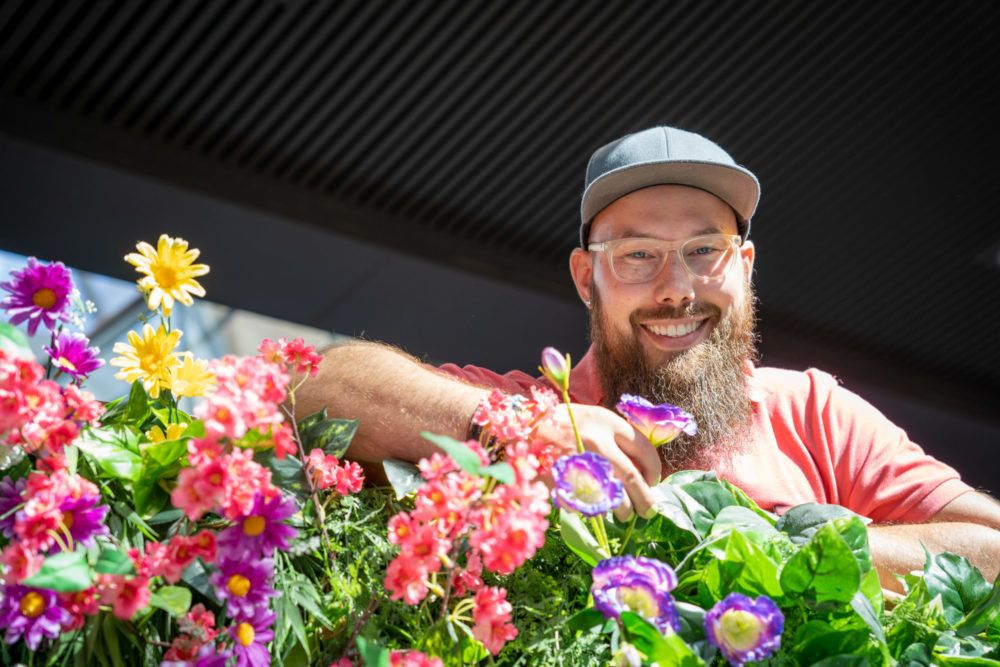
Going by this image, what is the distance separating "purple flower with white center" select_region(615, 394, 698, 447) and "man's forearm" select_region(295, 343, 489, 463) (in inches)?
7.2

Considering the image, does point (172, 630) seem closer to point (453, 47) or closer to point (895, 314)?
point (453, 47)

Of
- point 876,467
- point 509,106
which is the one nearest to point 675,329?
point 876,467

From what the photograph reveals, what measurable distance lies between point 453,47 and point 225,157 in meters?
1.01

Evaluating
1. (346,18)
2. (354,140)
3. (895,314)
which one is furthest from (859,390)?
(346,18)

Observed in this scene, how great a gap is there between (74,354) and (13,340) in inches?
2.6

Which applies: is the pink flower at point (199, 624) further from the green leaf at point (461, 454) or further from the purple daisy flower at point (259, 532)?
the green leaf at point (461, 454)

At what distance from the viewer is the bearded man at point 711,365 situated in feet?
4.48

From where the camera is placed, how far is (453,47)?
10.1 feet

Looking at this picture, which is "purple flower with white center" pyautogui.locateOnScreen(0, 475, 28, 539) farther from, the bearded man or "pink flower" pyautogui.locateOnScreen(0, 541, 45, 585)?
the bearded man

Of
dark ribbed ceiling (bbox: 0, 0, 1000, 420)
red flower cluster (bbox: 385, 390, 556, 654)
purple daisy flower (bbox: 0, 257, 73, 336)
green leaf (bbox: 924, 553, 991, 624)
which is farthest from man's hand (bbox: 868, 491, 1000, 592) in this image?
dark ribbed ceiling (bbox: 0, 0, 1000, 420)

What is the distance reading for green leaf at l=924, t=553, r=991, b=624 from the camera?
1.97ft

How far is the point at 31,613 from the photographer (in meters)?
0.44

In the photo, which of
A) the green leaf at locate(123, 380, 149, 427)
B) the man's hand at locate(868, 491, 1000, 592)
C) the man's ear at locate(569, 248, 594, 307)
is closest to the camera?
the green leaf at locate(123, 380, 149, 427)

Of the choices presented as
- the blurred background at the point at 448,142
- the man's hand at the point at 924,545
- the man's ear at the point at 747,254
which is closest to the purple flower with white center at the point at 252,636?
the man's hand at the point at 924,545
